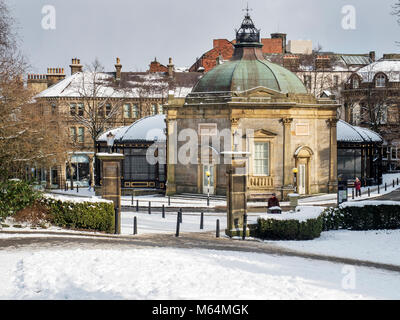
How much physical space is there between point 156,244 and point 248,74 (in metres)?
25.4

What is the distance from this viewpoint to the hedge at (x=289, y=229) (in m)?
23.0

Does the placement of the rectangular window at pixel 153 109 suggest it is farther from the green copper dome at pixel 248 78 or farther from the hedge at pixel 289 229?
Answer: the hedge at pixel 289 229

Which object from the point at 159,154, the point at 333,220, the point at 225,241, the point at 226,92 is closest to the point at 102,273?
the point at 225,241

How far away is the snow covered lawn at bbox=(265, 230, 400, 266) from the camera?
776 inches

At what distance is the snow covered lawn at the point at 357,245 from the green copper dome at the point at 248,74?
793 inches

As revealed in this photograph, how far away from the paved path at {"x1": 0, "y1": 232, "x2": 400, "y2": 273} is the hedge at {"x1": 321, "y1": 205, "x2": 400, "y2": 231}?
4263 mm

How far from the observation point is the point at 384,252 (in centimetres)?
2023

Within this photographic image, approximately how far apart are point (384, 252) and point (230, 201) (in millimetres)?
6690

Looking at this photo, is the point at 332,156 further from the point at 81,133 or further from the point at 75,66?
the point at 75,66

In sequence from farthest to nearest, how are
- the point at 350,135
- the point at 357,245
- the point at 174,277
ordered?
the point at 350,135, the point at 357,245, the point at 174,277

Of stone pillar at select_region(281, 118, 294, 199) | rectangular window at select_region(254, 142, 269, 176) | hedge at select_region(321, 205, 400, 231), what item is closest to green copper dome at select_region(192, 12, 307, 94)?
stone pillar at select_region(281, 118, 294, 199)

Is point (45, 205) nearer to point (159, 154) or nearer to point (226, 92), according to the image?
point (226, 92)

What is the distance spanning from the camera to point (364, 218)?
24766 mm

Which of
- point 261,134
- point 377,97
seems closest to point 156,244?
point 261,134
